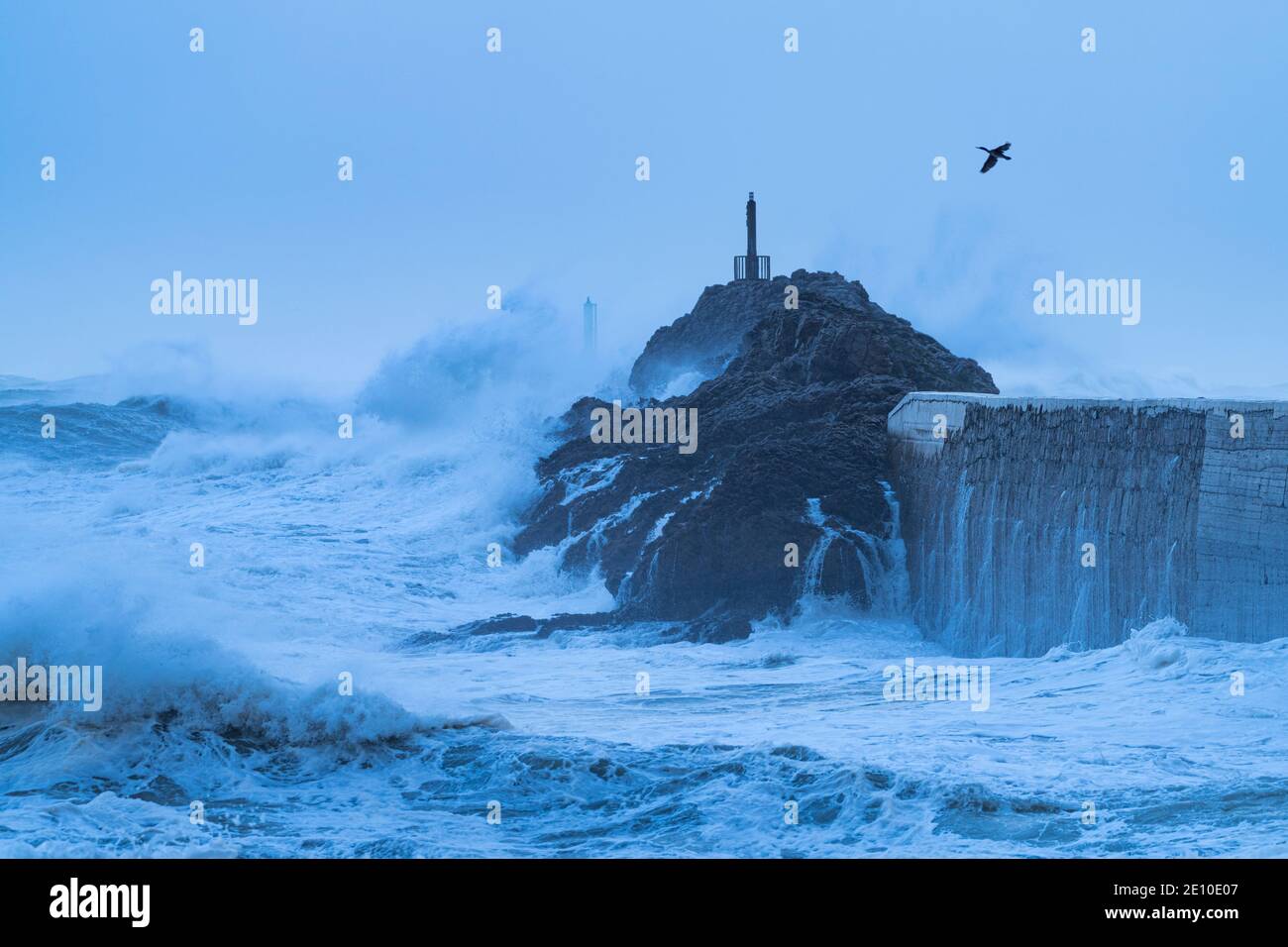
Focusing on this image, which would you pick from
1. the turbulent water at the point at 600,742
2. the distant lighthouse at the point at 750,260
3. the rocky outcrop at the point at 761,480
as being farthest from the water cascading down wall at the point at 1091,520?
the distant lighthouse at the point at 750,260

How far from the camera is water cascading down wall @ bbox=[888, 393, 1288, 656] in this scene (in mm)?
15023

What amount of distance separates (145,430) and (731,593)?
29645 mm

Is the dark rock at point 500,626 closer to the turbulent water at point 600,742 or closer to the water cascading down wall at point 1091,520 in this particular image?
the turbulent water at point 600,742

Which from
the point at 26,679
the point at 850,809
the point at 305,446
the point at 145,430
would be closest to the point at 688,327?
the point at 305,446

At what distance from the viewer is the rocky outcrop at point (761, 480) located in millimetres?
22125

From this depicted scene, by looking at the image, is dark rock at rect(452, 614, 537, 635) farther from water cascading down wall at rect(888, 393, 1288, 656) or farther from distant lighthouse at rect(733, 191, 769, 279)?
distant lighthouse at rect(733, 191, 769, 279)

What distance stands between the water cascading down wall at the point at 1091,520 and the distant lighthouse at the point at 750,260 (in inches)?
738

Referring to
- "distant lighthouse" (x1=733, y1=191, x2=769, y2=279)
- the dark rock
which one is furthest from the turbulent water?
→ "distant lighthouse" (x1=733, y1=191, x2=769, y2=279)

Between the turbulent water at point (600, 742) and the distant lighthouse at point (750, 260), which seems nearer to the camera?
the turbulent water at point (600, 742)

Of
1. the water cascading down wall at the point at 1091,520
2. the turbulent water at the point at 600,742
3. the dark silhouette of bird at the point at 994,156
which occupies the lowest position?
the turbulent water at the point at 600,742

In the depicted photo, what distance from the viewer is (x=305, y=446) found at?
43594mm

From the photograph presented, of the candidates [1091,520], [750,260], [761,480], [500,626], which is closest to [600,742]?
[1091,520]

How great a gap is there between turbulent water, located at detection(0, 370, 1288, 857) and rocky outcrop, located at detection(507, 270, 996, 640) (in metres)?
0.85

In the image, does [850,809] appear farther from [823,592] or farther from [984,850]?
[823,592]
